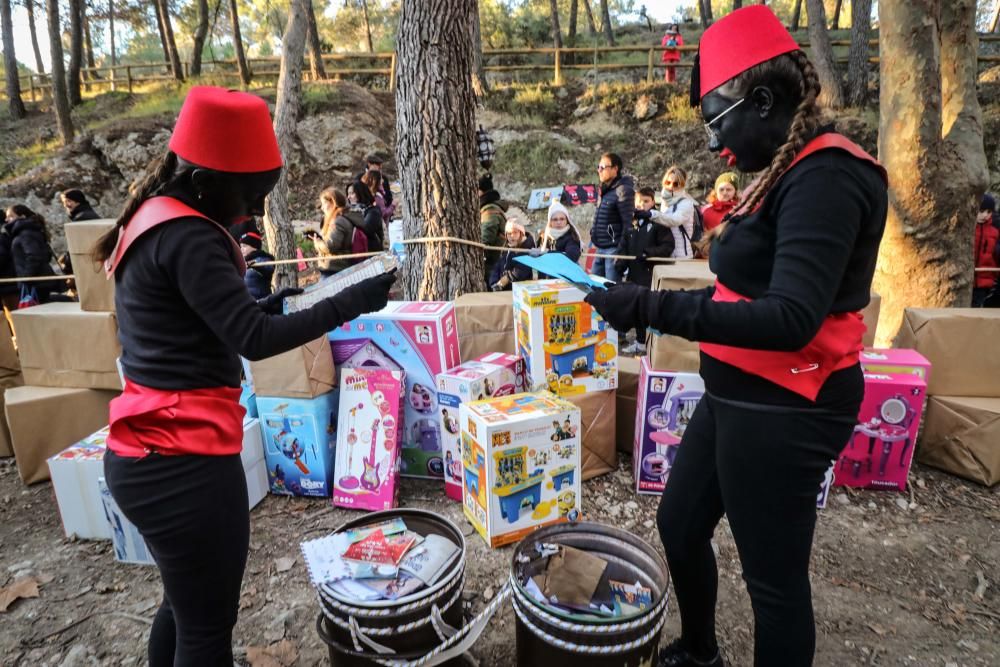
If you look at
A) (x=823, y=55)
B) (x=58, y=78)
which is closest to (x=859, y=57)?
(x=823, y=55)

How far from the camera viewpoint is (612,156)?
5.84m

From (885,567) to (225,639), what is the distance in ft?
8.97

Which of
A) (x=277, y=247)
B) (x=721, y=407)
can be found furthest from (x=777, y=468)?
(x=277, y=247)

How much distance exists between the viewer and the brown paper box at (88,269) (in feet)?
10.8

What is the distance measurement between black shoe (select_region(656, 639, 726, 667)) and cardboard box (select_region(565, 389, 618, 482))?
1.41 metres

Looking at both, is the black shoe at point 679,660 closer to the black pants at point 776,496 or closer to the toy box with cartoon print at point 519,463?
the black pants at point 776,496

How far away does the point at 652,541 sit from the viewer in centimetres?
286

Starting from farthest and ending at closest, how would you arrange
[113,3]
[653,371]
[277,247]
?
[113,3]
[277,247]
[653,371]

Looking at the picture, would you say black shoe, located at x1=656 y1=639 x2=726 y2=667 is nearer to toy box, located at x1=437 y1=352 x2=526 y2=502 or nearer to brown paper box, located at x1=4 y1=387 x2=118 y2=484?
toy box, located at x1=437 y1=352 x2=526 y2=502

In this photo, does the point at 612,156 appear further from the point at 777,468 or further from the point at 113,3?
the point at 113,3

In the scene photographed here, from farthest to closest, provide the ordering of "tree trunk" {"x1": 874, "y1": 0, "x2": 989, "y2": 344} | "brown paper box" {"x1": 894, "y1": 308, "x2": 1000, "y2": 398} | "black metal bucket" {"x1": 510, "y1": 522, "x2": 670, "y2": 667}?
1. "tree trunk" {"x1": 874, "y1": 0, "x2": 989, "y2": 344}
2. "brown paper box" {"x1": 894, "y1": 308, "x2": 1000, "y2": 398}
3. "black metal bucket" {"x1": 510, "y1": 522, "x2": 670, "y2": 667}

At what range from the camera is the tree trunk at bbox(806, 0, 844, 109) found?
43.1 ft

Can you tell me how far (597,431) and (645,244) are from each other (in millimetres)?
2846

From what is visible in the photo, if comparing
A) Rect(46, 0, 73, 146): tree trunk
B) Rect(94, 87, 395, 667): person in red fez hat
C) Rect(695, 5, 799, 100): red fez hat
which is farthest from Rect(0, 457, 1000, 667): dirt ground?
Rect(46, 0, 73, 146): tree trunk
